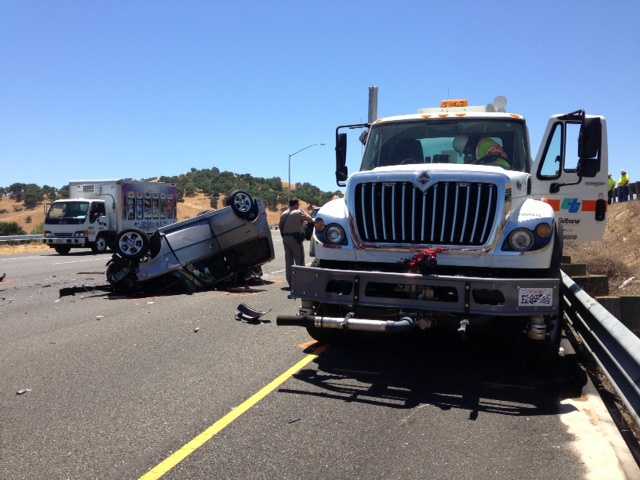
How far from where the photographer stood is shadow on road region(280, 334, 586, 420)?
5.28 meters

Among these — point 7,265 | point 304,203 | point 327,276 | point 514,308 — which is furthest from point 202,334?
point 304,203

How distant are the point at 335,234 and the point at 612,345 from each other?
264 centimetres

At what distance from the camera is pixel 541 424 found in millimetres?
4785

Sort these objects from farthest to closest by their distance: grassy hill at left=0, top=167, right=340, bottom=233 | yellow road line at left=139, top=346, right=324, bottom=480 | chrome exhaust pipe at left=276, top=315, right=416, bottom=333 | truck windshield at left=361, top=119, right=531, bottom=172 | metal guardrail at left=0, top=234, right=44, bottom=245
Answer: grassy hill at left=0, top=167, right=340, bottom=233 < metal guardrail at left=0, top=234, right=44, bottom=245 < truck windshield at left=361, top=119, right=531, bottom=172 < chrome exhaust pipe at left=276, top=315, right=416, bottom=333 < yellow road line at left=139, top=346, right=324, bottom=480

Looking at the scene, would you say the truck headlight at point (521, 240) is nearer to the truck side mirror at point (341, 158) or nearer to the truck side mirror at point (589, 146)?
the truck side mirror at point (589, 146)

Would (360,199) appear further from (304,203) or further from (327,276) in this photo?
(304,203)

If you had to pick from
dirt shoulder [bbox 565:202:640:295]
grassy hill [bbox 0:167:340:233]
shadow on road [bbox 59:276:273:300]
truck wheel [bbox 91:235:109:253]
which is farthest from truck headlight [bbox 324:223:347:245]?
grassy hill [bbox 0:167:340:233]

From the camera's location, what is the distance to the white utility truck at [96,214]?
1014 inches

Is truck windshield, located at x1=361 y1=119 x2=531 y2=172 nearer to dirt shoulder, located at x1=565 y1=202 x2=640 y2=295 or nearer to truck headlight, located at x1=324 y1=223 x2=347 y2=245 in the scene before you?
truck headlight, located at x1=324 y1=223 x2=347 y2=245

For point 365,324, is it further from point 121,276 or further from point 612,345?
point 121,276

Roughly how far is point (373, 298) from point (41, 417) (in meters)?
2.89

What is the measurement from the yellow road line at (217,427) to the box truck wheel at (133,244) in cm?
596

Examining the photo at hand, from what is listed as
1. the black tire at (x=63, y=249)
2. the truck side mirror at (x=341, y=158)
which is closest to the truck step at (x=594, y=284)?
the truck side mirror at (x=341, y=158)

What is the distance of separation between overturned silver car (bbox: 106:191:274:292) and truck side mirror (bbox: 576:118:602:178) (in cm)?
700
